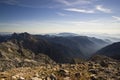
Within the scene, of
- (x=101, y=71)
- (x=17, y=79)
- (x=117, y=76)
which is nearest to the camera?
(x=17, y=79)

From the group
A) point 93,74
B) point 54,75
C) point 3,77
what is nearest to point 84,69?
point 93,74

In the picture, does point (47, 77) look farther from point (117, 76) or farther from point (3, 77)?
point (117, 76)

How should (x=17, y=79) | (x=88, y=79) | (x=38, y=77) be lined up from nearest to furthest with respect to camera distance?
(x=17, y=79) < (x=38, y=77) < (x=88, y=79)

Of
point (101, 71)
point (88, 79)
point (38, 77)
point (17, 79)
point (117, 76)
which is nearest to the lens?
point (17, 79)

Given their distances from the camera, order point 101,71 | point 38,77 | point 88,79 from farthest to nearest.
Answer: point 101,71 < point 88,79 < point 38,77

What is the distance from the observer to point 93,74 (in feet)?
94.4

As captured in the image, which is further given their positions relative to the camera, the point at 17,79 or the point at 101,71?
the point at 101,71

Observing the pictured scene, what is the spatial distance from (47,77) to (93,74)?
8.28m

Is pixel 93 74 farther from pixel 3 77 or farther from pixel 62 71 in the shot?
pixel 3 77

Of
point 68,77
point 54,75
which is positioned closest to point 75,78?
point 68,77

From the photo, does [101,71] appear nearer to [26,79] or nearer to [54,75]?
[54,75]

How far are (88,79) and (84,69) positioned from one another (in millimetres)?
4424

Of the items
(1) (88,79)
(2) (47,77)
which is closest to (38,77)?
(2) (47,77)

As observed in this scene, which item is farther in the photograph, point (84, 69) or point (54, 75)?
point (84, 69)
